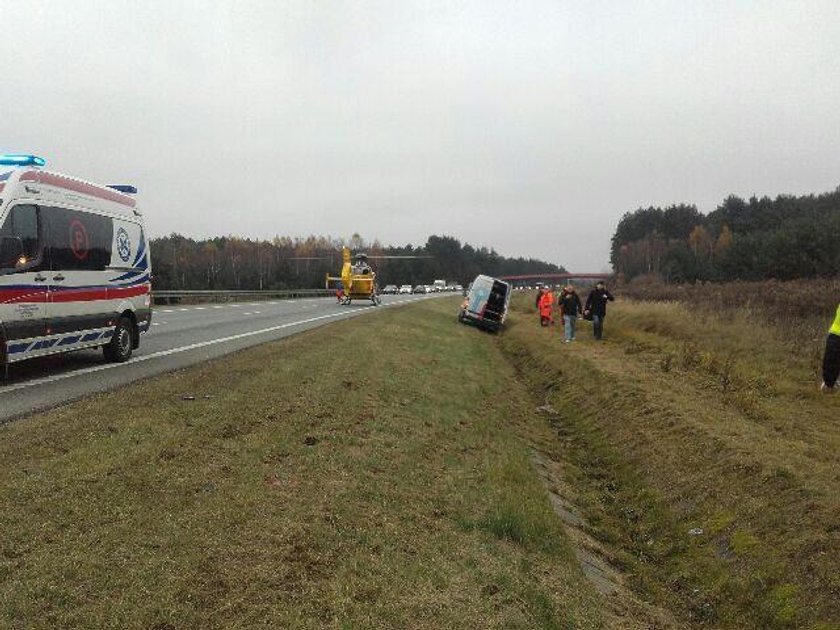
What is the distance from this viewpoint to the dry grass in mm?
3609

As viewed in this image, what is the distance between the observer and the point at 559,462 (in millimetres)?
9508

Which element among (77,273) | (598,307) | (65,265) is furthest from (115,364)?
(598,307)

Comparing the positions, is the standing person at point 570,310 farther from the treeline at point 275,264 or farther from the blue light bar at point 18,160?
the treeline at point 275,264

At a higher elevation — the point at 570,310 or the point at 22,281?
the point at 22,281

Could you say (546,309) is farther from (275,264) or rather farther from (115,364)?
(275,264)

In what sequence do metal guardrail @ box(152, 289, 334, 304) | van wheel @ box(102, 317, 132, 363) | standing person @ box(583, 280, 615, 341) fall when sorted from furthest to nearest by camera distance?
metal guardrail @ box(152, 289, 334, 304), standing person @ box(583, 280, 615, 341), van wheel @ box(102, 317, 132, 363)

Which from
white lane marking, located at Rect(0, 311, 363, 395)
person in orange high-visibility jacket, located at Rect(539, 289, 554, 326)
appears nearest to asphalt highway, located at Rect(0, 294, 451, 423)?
white lane marking, located at Rect(0, 311, 363, 395)

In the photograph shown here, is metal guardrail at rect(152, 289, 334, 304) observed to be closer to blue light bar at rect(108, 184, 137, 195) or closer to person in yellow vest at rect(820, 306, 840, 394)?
blue light bar at rect(108, 184, 137, 195)

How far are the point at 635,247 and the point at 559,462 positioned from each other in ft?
415

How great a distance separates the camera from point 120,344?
11062mm

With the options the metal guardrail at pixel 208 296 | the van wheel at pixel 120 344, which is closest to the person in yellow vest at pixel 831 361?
the van wheel at pixel 120 344

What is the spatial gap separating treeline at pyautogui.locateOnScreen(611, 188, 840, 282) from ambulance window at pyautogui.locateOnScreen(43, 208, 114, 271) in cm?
4322

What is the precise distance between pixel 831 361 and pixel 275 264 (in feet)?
357

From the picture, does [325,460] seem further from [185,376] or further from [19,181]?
[19,181]
